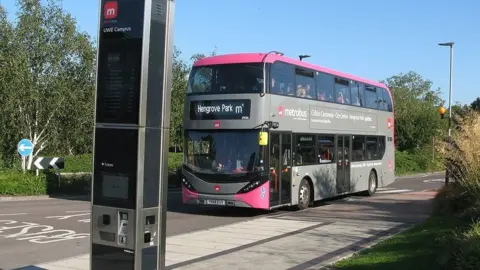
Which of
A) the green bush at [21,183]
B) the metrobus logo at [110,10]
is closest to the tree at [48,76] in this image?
the green bush at [21,183]

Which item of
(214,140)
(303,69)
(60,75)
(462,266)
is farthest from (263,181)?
(60,75)

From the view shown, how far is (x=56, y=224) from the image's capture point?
13.4m

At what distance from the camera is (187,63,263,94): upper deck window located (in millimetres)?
15062

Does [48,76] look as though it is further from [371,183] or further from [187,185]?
[371,183]

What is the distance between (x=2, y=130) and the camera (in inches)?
917

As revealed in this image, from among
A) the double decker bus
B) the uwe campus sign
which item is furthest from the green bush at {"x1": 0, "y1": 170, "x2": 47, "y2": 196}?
the uwe campus sign

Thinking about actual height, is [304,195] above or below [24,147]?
below

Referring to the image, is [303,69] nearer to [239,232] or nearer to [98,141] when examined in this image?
[239,232]

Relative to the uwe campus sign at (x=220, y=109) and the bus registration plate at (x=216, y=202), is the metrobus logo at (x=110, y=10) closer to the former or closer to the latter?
the uwe campus sign at (x=220, y=109)

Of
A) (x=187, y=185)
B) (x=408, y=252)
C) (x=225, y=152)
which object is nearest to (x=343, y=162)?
(x=225, y=152)

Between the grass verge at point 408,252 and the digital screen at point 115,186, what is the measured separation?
3.85 meters

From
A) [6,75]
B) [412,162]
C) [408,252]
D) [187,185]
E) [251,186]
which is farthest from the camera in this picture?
[412,162]

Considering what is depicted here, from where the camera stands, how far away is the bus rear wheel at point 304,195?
17.1 metres

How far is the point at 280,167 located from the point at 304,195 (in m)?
2.02
